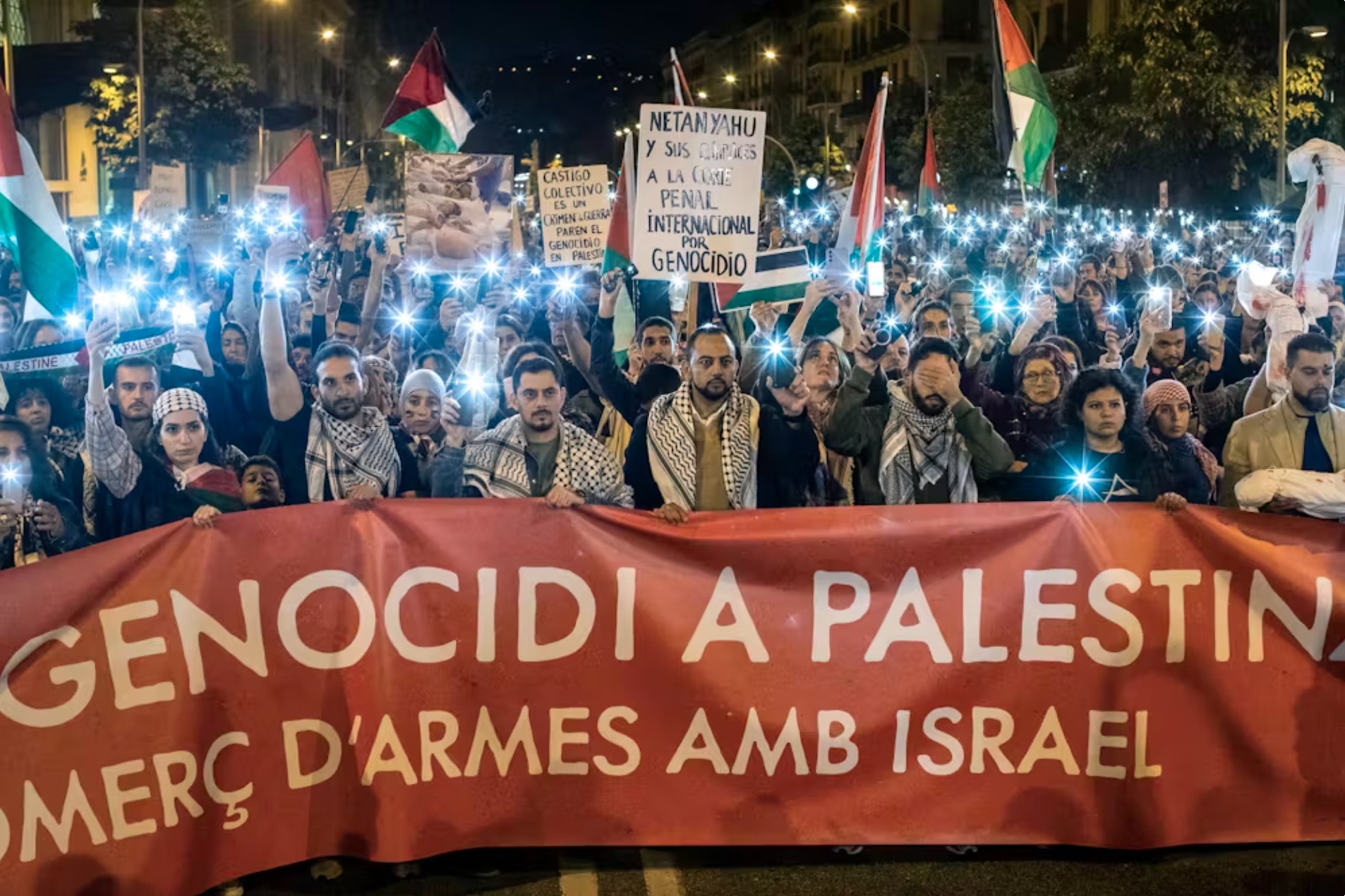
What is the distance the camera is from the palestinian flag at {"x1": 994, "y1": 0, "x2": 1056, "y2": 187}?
10.4 meters

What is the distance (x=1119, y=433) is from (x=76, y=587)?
3.71 meters

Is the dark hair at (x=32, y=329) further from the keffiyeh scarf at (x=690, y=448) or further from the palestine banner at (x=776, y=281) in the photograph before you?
the keffiyeh scarf at (x=690, y=448)

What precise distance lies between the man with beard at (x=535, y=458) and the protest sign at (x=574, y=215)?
532 cm

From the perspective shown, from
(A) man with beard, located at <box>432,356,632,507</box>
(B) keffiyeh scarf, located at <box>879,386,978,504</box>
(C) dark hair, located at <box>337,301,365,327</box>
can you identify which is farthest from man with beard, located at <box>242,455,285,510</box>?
(C) dark hair, located at <box>337,301,365,327</box>

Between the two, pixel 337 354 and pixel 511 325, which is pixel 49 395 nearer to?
pixel 337 354

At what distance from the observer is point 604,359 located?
8836mm

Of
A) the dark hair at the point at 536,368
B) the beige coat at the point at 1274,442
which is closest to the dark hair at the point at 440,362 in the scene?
the dark hair at the point at 536,368

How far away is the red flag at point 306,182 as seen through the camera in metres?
13.5

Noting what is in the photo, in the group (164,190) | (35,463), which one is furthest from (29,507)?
(164,190)

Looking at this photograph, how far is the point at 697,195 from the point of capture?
7.50 meters

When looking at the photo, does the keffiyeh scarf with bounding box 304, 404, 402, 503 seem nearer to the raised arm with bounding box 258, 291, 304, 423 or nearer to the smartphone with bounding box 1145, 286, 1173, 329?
the raised arm with bounding box 258, 291, 304, 423

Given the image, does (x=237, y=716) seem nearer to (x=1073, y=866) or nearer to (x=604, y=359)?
(x=1073, y=866)

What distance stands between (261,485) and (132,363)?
3.20 feet

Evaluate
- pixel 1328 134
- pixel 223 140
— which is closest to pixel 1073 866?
pixel 1328 134
